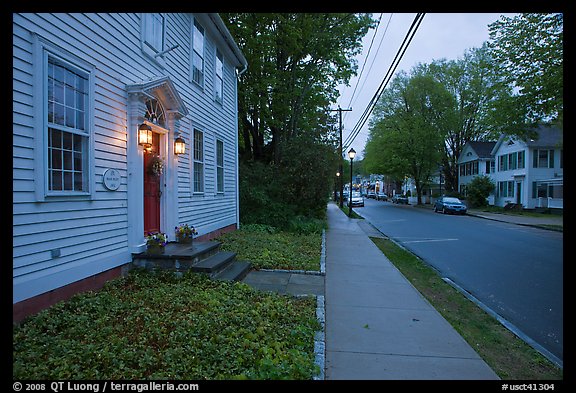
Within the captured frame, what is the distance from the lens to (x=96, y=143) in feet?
17.1

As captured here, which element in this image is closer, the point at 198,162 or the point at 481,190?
the point at 198,162

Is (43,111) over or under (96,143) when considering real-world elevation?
over

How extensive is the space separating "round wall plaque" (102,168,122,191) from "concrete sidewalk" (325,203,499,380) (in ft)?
12.9

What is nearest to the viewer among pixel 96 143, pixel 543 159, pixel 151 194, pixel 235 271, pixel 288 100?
pixel 96 143

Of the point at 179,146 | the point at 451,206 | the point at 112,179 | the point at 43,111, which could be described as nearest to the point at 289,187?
the point at 179,146

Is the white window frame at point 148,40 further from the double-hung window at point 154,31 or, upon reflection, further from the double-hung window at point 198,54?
the double-hung window at point 198,54

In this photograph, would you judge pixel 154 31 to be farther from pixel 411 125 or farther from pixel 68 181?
pixel 411 125

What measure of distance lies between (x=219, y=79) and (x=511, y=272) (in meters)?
9.99

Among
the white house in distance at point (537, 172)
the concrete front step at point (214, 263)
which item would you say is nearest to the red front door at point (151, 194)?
the concrete front step at point (214, 263)

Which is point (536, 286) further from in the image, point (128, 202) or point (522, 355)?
point (128, 202)

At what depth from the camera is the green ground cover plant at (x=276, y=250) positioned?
7809 millimetres

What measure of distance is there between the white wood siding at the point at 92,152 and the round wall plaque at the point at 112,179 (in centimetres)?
7
